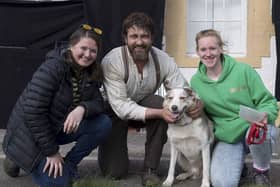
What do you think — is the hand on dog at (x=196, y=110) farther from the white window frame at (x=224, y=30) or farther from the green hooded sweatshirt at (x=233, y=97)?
the white window frame at (x=224, y=30)

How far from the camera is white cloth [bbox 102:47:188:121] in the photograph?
4.58 meters

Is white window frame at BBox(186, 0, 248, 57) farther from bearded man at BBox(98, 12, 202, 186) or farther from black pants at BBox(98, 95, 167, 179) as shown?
black pants at BBox(98, 95, 167, 179)

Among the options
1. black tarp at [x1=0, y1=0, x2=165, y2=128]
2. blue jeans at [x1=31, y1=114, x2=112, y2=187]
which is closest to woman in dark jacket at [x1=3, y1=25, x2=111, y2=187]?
blue jeans at [x1=31, y1=114, x2=112, y2=187]

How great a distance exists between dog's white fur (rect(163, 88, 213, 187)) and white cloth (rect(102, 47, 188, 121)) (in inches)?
10.7

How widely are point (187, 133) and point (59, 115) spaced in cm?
109

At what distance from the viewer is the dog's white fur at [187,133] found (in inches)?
174

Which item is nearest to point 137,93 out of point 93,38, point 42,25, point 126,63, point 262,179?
point 126,63

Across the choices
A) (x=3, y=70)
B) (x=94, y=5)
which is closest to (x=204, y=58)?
(x=94, y=5)

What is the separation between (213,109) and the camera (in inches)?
179

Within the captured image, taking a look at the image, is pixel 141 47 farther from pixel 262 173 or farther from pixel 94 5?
pixel 94 5

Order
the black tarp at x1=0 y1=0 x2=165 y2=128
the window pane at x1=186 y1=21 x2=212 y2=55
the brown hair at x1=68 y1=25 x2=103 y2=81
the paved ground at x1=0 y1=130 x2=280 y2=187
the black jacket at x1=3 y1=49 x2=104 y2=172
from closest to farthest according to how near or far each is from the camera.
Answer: the black jacket at x1=3 y1=49 x2=104 y2=172 → the brown hair at x1=68 y1=25 x2=103 y2=81 → the paved ground at x1=0 y1=130 x2=280 y2=187 → the black tarp at x1=0 y1=0 x2=165 y2=128 → the window pane at x1=186 y1=21 x2=212 y2=55

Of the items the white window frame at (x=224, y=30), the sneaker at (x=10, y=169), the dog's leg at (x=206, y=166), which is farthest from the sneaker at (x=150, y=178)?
the white window frame at (x=224, y=30)

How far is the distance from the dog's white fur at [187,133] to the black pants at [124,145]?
0.15m

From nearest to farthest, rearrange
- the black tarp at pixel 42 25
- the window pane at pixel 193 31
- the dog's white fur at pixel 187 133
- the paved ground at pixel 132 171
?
the dog's white fur at pixel 187 133
the paved ground at pixel 132 171
the black tarp at pixel 42 25
the window pane at pixel 193 31
